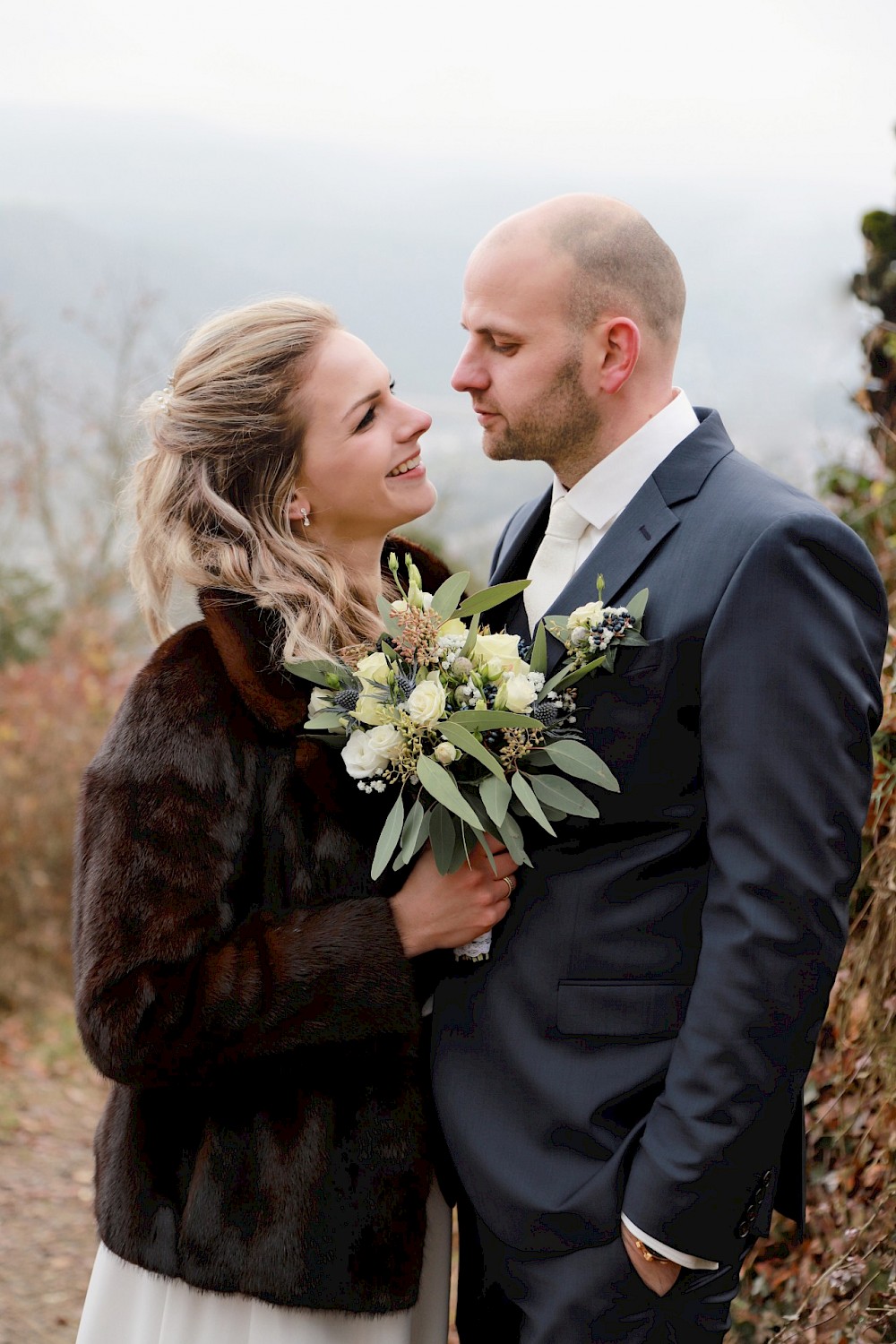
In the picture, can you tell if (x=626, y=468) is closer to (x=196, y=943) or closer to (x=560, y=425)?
(x=560, y=425)

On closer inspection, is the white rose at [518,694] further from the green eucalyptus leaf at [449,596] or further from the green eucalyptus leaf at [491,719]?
the green eucalyptus leaf at [449,596]

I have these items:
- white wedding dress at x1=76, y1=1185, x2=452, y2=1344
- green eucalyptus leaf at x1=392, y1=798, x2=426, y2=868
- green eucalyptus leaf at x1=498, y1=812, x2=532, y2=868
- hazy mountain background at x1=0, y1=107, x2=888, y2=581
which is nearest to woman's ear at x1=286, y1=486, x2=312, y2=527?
green eucalyptus leaf at x1=392, y1=798, x2=426, y2=868

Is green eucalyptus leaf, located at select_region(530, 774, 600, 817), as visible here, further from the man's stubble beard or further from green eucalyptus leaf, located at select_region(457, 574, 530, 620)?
the man's stubble beard

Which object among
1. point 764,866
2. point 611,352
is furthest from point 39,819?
point 764,866

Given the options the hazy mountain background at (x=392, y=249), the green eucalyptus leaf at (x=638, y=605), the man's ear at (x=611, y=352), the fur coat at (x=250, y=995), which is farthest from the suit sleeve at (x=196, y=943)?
the hazy mountain background at (x=392, y=249)

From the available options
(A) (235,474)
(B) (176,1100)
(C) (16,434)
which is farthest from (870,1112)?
(C) (16,434)

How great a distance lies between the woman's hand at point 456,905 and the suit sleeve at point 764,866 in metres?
0.43

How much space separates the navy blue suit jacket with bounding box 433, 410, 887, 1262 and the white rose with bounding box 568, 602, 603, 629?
10cm

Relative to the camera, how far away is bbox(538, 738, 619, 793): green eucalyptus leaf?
205 cm

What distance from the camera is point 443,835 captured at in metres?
2.17

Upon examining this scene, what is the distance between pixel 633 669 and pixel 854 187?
9860 millimetres

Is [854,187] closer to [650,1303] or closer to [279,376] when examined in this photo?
[279,376]

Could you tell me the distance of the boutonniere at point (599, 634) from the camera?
7.03 feet

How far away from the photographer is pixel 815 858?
2.01m
